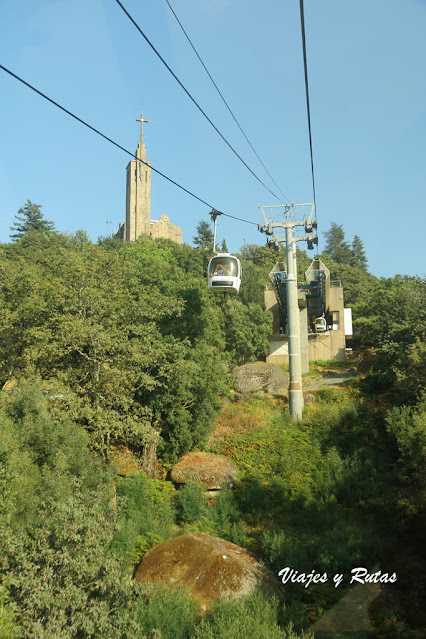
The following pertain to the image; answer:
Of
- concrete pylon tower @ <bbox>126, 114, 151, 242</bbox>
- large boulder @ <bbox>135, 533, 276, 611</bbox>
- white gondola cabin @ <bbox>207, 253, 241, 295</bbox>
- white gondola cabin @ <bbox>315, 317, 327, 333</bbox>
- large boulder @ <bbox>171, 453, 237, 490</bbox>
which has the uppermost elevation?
concrete pylon tower @ <bbox>126, 114, 151, 242</bbox>

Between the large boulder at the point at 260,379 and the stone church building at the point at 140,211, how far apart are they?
86.9 meters

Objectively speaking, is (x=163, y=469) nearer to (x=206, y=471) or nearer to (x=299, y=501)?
(x=206, y=471)

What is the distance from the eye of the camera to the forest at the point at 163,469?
948 centimetres

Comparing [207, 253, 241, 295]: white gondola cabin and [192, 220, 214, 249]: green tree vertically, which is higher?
[192, 220, 214, 249]: green tree

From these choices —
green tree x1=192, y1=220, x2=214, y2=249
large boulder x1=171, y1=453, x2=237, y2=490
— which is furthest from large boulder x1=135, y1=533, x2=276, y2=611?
green tree x1=192, y1=220, x2=214, y2=249

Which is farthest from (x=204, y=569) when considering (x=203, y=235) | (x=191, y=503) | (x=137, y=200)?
(x=137, y=200)

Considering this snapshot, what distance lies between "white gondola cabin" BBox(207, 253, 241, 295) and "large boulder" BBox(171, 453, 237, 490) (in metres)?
7.42

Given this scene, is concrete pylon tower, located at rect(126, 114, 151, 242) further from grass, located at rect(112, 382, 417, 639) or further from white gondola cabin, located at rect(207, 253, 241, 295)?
grass, located at rect(112, 382, 417, 639)

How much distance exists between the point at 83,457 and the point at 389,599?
30.4 ft

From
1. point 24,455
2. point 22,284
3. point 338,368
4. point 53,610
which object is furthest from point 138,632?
point 338,368

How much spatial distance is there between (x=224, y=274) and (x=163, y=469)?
895 centimetres

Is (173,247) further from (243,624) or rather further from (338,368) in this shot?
(243,624)

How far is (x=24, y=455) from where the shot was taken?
45.1 feet

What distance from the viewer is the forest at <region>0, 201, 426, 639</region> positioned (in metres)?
9.48
